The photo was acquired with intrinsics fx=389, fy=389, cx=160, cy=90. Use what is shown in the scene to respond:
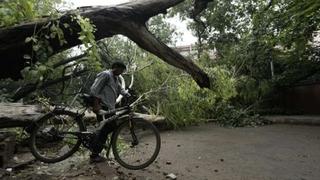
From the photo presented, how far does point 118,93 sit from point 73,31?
1.42 m

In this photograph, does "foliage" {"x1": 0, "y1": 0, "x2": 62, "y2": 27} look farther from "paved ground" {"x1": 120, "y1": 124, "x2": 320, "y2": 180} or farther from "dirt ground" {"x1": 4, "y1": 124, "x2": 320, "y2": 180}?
"paved ground" {"x1": 120, "y1": 124, "x2": 320, "y2": 180}

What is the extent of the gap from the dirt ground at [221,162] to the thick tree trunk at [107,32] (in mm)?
1716

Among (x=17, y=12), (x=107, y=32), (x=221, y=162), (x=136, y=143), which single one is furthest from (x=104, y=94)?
(x=221, y=162)

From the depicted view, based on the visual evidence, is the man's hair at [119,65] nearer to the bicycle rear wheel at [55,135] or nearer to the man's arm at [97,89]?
the man's arm at [97,89]

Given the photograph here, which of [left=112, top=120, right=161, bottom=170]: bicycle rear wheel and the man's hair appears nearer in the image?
[left=112, top=120, right=161, bottom=170]: bicycle rear wheel

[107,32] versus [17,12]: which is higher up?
[17,12]

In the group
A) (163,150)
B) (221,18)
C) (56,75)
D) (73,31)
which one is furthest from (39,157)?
(221,18)

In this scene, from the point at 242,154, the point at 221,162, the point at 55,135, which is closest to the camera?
the point at 55,135

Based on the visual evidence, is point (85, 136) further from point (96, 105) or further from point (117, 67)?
point (117, 67)

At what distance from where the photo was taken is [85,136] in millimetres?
6746

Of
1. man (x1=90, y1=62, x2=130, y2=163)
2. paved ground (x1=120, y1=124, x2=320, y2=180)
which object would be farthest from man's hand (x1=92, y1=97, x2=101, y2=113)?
paved ground (x1=120, y1=124, x2=320, y2=180)

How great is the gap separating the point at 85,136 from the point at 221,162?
265 cm

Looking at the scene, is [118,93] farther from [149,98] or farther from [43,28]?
[149,98]

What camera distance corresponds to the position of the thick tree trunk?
6660mm
